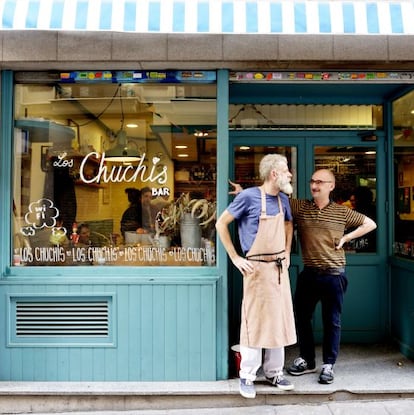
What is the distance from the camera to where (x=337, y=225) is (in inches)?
163

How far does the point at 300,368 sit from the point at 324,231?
122 centimetres

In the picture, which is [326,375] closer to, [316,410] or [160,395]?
[316,410]

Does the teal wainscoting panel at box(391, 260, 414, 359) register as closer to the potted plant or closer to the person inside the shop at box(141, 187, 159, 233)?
the potted plant

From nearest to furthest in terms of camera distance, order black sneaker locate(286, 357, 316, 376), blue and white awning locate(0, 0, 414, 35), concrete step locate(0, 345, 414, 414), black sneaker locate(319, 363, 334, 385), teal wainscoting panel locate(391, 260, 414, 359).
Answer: blue and white awning locate(0, 0, 414, 35) → concrete step locate(0, 345, 414, 414) → black sneaker locate(319, 363, 334, 385) → black sneaker locate(286, 357, 316, 376) → teal wainscoting panel locate(391, 260, 414, 359)

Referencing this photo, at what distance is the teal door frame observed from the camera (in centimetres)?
527

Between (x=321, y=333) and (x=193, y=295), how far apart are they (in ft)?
6.34

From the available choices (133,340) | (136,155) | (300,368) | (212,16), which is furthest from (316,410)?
(212,16)

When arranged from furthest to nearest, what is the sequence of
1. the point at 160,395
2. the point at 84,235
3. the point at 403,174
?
the point at 403,174 → the point at 84,235 → the point at 160,395

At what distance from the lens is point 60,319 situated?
4094mm

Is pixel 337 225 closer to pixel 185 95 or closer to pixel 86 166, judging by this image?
pixel 185 95

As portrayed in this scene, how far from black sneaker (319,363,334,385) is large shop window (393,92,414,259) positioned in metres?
1.70

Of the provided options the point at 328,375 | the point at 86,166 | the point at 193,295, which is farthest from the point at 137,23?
the point at 328,375

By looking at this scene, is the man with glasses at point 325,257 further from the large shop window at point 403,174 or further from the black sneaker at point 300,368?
the large shop window at point 403,174

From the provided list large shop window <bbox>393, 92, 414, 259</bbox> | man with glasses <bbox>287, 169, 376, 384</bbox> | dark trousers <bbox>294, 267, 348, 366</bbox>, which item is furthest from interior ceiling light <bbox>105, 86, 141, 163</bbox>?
large shop window <bbox>393, 92, 414, 259</bbox>
